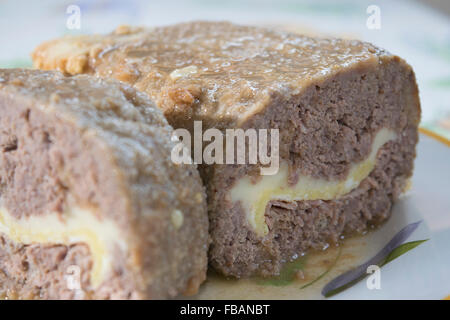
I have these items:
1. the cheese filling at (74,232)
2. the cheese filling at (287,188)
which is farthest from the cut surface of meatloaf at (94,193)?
the cheese filling at (287,188)

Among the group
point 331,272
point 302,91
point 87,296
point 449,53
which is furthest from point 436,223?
point 449,53

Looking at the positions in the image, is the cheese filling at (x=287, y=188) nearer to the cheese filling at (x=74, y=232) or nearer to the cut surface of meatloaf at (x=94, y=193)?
the cut surface of meatloaf at (x=94, y=193)

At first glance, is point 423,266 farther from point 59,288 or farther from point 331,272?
point 59,288

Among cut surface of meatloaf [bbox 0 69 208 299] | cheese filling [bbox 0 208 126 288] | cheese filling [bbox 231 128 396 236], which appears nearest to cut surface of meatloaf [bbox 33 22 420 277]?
cheese filling [bbox 231 128 396 236]

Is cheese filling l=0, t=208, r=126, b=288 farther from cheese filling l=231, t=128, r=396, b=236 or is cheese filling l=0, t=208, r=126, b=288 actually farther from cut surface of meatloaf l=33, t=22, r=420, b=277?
cheese filling l=231, t=128, r=396, b=236

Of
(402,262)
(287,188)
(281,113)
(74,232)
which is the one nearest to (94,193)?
(74,232)
